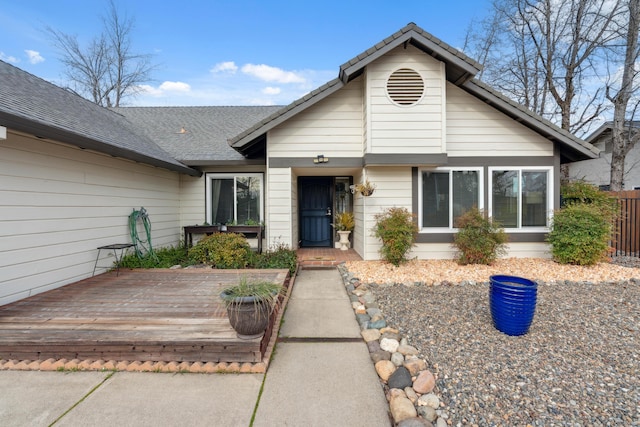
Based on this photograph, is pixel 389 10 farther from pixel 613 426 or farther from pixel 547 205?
pixel 613 426

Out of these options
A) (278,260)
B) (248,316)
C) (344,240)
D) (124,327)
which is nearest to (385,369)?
(248,316)

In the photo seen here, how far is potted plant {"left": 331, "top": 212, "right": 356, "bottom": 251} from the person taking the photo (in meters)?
7.57

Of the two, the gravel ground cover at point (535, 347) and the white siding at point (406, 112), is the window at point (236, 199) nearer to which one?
the white siding at point (406, 112)

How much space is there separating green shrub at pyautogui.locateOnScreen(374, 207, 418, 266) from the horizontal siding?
191 centimetres

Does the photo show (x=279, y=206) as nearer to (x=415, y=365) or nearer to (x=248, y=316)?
(x=248, y=316)

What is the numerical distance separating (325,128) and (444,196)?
3116 millimetres

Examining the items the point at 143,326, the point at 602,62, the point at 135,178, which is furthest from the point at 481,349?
the point at 602,62

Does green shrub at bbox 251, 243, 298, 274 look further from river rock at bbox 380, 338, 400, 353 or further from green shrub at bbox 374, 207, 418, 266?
river rock at bbox 380, 338, 400, 353

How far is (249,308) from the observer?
102 inches

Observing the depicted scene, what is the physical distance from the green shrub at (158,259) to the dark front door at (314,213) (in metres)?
3.29

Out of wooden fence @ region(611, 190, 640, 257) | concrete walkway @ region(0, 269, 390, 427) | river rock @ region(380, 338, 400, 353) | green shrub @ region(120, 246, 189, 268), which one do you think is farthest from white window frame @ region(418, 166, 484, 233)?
green shrub @ region(120, 246, 189, 268)

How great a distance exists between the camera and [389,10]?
34.6ft

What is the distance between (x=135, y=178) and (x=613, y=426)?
24.6 feet

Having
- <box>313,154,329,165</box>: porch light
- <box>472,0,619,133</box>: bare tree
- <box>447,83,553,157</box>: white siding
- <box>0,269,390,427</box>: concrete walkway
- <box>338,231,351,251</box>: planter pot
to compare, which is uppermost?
<box>472,0,619,133</box>: bare tree
